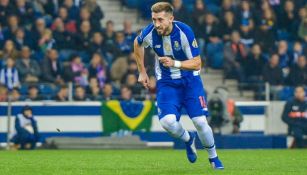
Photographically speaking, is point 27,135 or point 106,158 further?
point 27,135

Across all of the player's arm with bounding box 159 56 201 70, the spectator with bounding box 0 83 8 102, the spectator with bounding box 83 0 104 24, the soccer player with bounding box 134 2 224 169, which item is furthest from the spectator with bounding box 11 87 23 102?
the player's arm with bounding box 159 56 201 70

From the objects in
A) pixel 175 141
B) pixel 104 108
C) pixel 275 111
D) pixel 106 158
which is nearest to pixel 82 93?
pixel 104 108

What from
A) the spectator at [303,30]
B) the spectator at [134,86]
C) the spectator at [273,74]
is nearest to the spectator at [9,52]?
the spectator at [134,86]

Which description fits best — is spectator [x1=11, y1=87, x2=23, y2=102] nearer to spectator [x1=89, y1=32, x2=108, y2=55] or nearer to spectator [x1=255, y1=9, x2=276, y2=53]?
spectator [x1=89, y1=32, x2=108, y2=55]

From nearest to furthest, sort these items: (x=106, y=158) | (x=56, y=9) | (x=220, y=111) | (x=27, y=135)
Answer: (x=106, y=158) → (x=27, y=135) → (x=220, y=111) → (x=56, y=9)

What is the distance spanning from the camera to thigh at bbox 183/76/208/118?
1438 centimetres

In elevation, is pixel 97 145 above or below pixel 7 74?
below

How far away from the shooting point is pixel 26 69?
24.8 m

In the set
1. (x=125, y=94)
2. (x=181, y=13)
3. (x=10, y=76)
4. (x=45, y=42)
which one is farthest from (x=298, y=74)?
(x=10, y=76)

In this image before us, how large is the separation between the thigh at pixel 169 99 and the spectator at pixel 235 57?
12.6 m

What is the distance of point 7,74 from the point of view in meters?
24.2

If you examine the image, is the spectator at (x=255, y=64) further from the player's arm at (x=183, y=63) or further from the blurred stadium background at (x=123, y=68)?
the player's arm at (x=183, y=63)

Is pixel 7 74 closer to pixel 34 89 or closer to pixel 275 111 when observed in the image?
pixel 34 89

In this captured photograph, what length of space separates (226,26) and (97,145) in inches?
243
